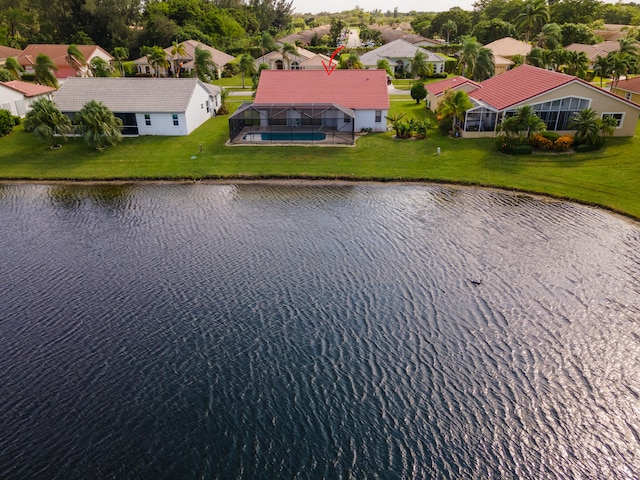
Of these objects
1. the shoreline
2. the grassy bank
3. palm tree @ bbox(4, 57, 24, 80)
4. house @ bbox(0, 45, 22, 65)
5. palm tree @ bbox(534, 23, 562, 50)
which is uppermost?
palm tree @ bbox(534, 23, 562, 50)

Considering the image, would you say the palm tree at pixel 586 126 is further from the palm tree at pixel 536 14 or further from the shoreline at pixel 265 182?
the palm tree at pixel 536 14

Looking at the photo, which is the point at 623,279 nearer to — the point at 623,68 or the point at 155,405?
the point at 155,405

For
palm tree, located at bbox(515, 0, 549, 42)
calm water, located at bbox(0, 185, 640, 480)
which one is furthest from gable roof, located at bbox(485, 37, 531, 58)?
calm water, located at bbox(0, 185, 640, 480)

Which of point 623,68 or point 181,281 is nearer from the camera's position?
point 181,281

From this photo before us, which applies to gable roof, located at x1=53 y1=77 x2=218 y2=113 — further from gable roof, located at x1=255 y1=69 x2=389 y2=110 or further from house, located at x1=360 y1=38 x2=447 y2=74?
house, located at x1=360 y1=38 x2=447 y2=74

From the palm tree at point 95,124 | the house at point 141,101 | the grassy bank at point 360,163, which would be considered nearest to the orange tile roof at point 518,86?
the grassy bank at point 360,163

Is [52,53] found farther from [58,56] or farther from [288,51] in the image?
[288,51]

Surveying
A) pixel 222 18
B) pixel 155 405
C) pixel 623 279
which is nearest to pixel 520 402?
pixel 623 279
